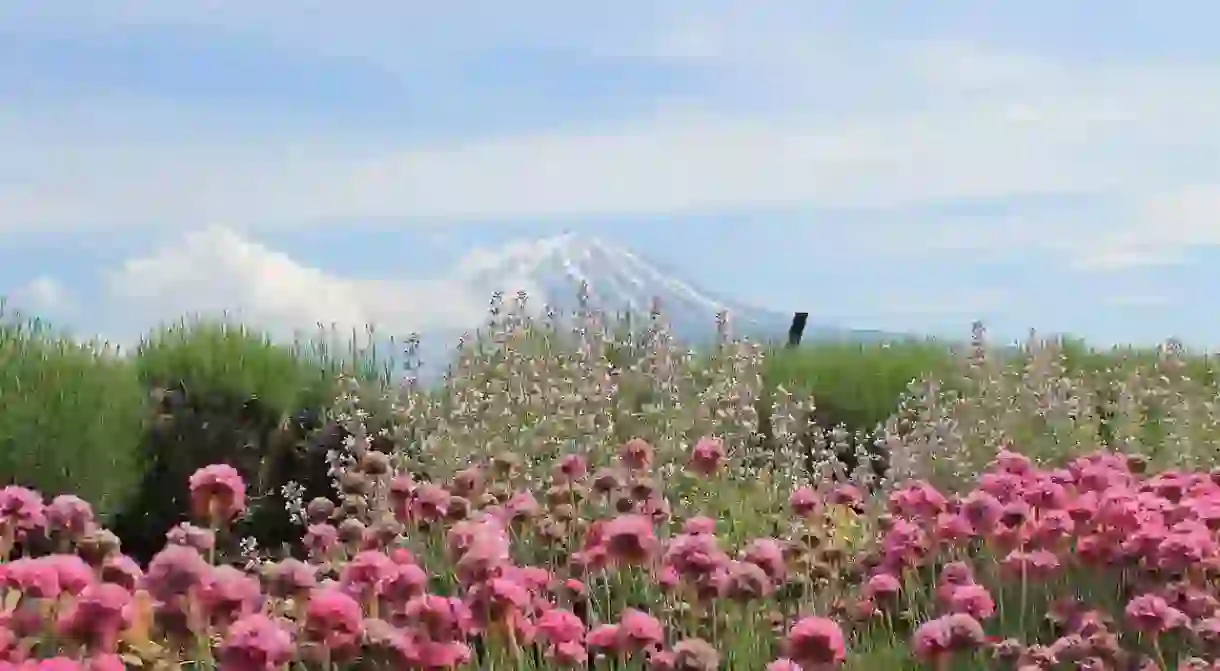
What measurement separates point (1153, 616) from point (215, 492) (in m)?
2.21

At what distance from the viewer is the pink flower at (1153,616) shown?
3.67m

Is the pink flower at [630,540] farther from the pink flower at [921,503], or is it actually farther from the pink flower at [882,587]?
the pink flower at [921,503]

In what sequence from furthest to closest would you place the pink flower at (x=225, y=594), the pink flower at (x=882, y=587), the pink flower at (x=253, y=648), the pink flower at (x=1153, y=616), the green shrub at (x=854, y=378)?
the green shrub at (x=854, y=378) → the pink flower at (x=882, y=587) → the pink flower at (x=1153, y=616) → the pink flower at (x=225, y=594) → the pink flower at (x=253, y=648)

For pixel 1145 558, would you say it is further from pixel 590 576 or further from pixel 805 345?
pixel 805 345

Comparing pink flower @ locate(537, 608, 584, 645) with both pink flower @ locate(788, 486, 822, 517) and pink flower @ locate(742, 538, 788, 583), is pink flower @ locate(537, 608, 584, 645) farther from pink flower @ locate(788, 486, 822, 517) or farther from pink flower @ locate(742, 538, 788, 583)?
pink flower @ locate(788, 486, 822, 517)

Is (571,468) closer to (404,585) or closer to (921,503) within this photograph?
(921,503)

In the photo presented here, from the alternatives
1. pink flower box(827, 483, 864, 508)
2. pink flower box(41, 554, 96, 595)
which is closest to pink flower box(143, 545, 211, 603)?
pink flower box(41, 554, 96, 595)

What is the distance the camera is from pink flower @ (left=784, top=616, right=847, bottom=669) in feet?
9.91

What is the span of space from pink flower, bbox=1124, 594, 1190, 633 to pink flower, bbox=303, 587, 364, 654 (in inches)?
74.3

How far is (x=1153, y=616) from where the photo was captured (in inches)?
144

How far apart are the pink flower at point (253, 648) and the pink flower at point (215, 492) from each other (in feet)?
2.93

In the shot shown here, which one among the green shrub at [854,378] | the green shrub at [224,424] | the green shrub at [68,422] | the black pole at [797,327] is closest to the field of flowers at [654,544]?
the green shrub at [224,424]

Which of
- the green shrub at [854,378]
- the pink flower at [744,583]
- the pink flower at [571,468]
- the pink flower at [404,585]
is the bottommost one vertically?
the pink flower at [744,583]

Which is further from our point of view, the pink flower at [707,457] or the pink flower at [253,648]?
the pink flower at [707,457]
